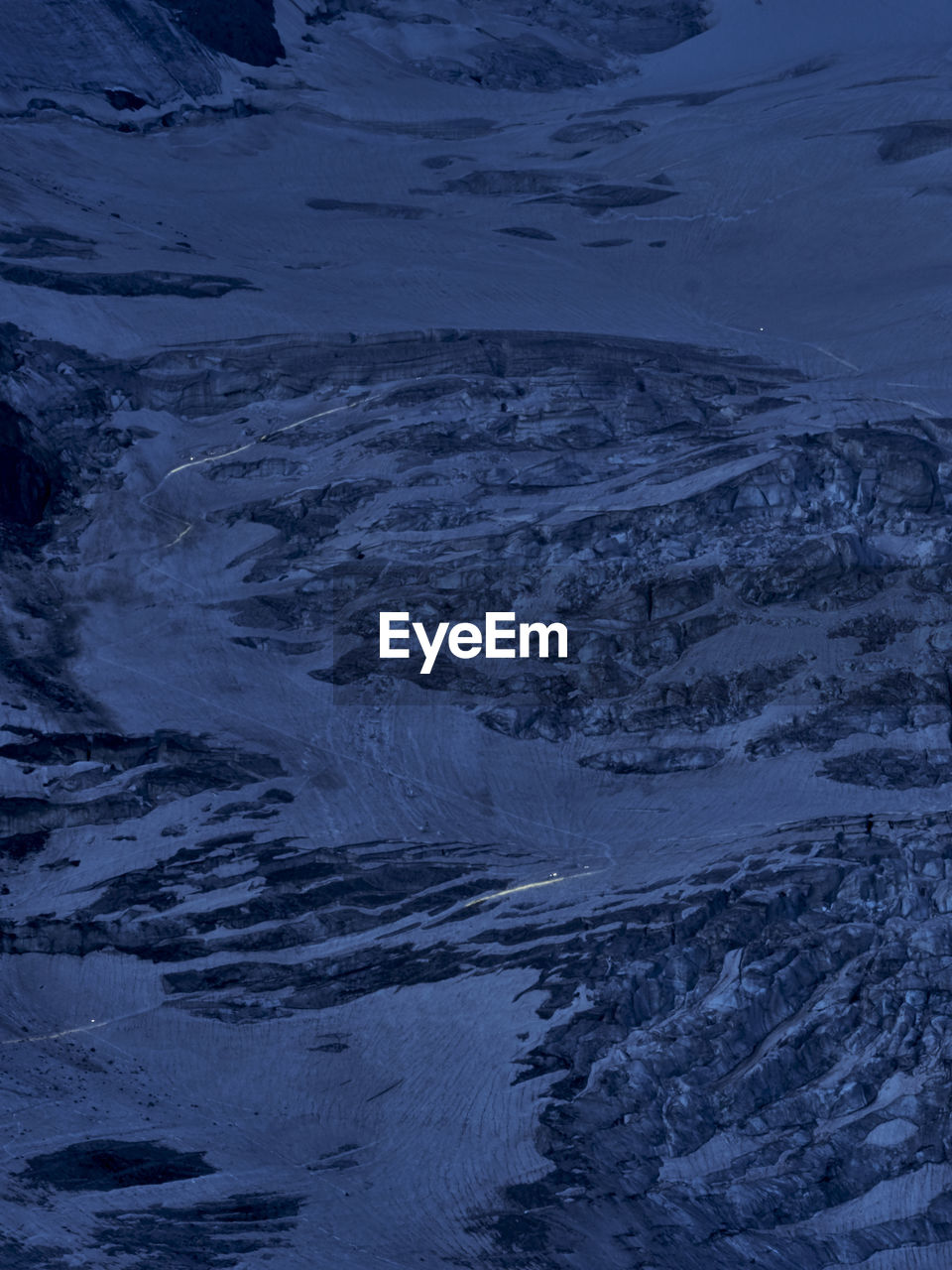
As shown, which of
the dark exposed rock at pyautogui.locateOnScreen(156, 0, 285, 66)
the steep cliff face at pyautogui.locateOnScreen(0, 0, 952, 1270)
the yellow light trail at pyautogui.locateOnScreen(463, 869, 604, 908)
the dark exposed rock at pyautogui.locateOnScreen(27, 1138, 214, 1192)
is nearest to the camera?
the dark exposed rock at pyautogui.locateOnScreen(27, 1138, 214, 1192)

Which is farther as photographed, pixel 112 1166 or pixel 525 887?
pixel 525 887

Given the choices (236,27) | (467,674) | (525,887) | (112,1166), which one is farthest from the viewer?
(236,27)

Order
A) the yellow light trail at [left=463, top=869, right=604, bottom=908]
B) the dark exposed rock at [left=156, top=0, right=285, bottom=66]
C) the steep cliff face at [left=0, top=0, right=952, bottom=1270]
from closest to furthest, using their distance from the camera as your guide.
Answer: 1. the steep cliff face at [left=0, top=0, right=952, bottom=1270]
2. the yellow light trail at [left=463, top=869, right=604, bottom=908]
3. the dark exposed rock at [left=156, top=0, right=285, bottom=66]

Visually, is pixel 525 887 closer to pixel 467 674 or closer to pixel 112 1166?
pixel 467 674

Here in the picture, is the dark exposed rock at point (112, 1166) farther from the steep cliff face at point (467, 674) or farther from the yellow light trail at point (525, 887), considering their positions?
the yellow light trail at point (525, 887)

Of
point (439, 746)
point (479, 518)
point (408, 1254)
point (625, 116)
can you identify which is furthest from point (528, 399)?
point (408, 1254)

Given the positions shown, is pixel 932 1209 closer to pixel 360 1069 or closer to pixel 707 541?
pixel 360 1069

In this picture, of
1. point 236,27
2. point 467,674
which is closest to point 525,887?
point 467,674

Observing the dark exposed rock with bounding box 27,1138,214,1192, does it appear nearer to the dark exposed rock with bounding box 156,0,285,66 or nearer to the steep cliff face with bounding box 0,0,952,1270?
the steep cliff face with bounding box 0,0,952,1270

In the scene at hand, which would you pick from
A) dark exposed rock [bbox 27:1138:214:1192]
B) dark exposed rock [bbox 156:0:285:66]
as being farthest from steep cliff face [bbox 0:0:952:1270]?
dark exposed rock [bbox 156:0:285:66]
